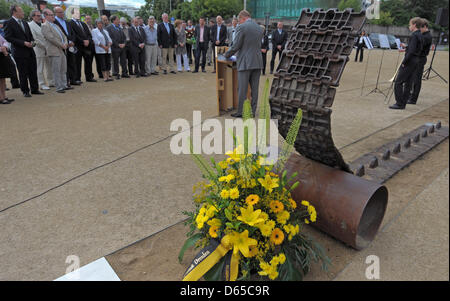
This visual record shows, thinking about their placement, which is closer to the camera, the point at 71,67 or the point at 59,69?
the point at 59,69

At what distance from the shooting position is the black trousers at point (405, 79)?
657 cm

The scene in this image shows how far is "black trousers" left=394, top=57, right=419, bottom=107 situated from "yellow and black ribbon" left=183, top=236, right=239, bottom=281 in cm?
650

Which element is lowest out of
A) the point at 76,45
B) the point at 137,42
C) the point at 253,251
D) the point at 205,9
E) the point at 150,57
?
the point at 253,251

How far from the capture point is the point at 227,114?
21.3 ft

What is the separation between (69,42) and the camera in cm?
827

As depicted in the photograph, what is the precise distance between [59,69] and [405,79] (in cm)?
847

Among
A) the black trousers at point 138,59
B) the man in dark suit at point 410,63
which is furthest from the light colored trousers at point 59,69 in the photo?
the man in dark suit at point 410,63

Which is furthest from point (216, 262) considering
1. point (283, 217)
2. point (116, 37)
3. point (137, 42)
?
point (137, 42)

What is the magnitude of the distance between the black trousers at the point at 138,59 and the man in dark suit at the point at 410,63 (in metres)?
7.95

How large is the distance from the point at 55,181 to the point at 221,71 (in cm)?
379

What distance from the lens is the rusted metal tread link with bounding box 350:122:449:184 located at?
3637 millimetres

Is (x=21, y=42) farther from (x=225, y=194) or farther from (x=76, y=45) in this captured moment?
(x=225, y=194)

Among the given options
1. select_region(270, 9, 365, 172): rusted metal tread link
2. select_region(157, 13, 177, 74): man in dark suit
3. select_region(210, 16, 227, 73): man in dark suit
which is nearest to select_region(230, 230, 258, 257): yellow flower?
select_region(270, 9, 365, 172): rusted metal tread link

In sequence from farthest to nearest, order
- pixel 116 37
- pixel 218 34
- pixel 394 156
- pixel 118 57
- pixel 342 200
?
1. pixel 218 34
2. pixel 118 57
3. pixel 116 37
4. pixel 394 156
5. pixel 342 200
